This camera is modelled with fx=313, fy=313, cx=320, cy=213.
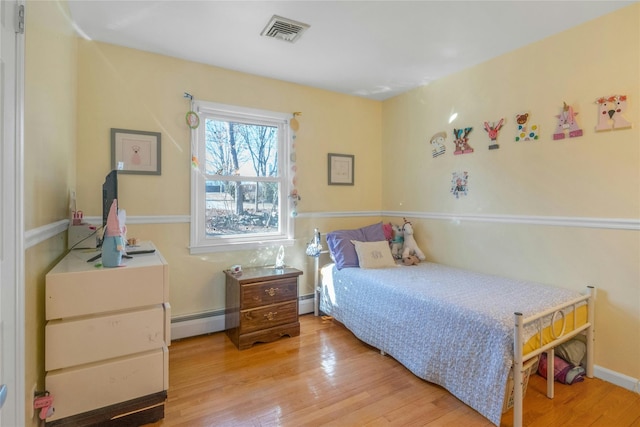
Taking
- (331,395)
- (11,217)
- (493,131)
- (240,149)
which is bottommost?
(331,395)

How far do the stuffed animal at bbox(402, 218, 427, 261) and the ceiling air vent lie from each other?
80.9 inches

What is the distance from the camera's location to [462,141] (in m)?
2.89

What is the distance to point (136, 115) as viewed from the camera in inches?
98.7

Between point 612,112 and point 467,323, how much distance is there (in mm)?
1661

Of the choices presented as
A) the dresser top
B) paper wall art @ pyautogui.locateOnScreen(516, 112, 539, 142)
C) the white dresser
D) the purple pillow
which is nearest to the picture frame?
the purple pillow

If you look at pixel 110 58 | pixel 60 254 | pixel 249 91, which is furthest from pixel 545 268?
pixel 110 58

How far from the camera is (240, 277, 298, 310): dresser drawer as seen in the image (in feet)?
8.38

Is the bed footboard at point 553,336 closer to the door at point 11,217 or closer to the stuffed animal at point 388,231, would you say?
the stuffed animal at point 388,231

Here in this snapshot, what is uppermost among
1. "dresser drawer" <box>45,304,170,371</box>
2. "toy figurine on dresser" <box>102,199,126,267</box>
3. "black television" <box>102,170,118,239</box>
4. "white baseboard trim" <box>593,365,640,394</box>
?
"black television" <box>102,170,118,239</box>

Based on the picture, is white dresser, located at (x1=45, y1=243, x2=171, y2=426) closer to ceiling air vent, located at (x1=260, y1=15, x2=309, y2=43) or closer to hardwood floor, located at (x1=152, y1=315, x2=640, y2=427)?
hardwood floor, located at (x1=152, y1=315, x2=640, y2=427)

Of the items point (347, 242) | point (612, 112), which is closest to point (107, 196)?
point (347, 242)

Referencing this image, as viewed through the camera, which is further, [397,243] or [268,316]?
[397,243]

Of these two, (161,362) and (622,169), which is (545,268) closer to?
(622,169)

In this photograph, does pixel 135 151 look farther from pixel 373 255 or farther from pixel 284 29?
pixel 373 255
